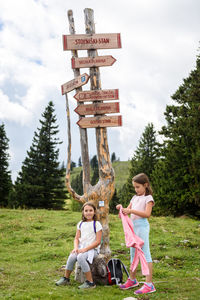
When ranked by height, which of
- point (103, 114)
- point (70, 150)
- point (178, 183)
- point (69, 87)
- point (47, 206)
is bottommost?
point (47, 206)

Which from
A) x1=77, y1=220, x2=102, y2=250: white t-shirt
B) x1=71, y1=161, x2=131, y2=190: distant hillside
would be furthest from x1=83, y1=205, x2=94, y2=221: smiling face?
x1=71, y1=161, x2=131, y2=190: distant hillside

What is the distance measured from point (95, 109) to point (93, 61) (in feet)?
4.17

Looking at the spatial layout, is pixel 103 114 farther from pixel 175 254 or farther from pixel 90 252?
pixel 175 254

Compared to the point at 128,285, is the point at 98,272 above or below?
above

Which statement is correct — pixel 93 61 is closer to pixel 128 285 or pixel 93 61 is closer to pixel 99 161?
pixel 99 161

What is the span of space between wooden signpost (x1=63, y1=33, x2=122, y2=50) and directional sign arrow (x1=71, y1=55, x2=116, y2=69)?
29 cm

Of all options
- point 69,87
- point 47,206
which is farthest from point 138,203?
point 47,206

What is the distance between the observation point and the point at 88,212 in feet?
22.3

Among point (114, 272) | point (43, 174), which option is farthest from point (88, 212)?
point (43, 174)

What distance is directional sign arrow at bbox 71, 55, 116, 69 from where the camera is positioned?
795 cm

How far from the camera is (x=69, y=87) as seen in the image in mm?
8281

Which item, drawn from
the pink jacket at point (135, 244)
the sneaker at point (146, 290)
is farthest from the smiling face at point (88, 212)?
the sneaker at point (146, 290)

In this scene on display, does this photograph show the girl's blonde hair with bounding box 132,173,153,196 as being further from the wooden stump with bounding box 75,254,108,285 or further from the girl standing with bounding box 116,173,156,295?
the wooden stump with bounding box 75,254,108,285

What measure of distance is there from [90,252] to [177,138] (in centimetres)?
2165
